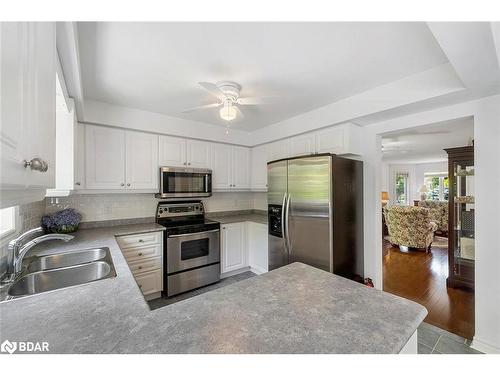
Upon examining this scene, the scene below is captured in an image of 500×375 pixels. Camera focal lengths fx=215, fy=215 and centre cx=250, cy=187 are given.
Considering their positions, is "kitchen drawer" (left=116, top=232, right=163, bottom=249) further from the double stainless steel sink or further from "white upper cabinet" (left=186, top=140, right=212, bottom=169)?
"white upper cabinet" (left=186, top=140, right=212, bottom=169)

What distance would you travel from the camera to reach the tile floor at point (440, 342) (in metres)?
1.77

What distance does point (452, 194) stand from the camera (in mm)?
3000

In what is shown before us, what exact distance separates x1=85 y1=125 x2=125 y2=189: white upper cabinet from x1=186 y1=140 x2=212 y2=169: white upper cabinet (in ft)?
2.66

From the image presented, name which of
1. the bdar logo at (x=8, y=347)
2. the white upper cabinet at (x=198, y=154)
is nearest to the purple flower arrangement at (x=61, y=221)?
the white upper cabinet at (x=198, y=154)

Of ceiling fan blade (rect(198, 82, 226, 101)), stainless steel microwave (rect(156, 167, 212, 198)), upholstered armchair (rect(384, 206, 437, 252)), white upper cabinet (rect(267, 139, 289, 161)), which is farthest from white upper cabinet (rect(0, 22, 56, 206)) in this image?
upholstered armchair (rect(384, 206, 437, 252))

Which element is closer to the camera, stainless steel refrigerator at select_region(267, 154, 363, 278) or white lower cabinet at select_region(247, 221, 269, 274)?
stainless steel refrigerator at select_region(267, 154, 363, 278)

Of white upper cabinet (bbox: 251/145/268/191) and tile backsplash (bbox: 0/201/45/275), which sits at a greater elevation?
white upper cabinet (bbox: 251/145/268/191)

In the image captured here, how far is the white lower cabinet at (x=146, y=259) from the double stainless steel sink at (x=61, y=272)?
0.68 m

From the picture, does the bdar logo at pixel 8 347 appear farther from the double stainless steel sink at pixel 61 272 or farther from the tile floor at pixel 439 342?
the tile floor at pixel 439 342

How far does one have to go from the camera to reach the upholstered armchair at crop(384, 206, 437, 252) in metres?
4.32

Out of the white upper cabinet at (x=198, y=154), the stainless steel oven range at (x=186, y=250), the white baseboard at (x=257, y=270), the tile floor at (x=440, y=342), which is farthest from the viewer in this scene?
the white baseboard at (x=257, y=270)

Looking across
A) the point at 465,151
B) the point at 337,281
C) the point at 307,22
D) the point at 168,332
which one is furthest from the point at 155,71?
the point at 465,151

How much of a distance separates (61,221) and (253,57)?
243 centimetres
